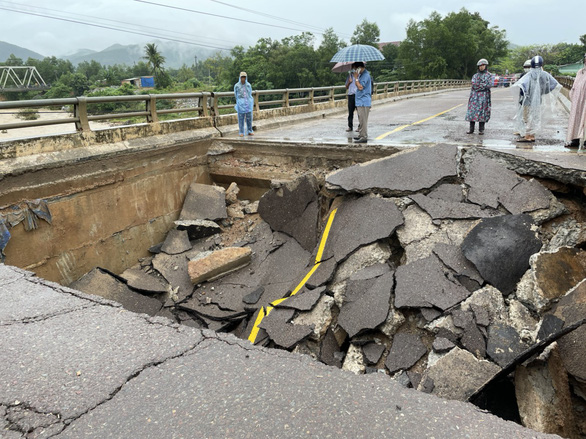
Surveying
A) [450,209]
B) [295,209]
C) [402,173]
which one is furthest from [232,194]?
[450,209]

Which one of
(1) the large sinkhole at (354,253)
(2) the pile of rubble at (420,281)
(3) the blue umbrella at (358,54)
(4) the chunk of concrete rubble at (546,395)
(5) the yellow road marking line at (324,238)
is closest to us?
(4) the chunk of concrete rubble at (546,395)

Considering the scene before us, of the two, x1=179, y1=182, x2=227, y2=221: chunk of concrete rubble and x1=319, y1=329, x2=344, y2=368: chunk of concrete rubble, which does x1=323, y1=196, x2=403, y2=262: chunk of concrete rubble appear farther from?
x1=179, y1=182, x2=227, y2=221: chunk of concrete rubble

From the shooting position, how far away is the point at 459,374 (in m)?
3.76

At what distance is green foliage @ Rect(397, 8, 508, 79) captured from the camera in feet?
240

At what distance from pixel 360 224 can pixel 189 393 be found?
4384 millimetres

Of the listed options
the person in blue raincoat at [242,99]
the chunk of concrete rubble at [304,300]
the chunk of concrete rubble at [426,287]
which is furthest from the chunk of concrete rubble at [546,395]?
the person in blue raincoat at [242,99]

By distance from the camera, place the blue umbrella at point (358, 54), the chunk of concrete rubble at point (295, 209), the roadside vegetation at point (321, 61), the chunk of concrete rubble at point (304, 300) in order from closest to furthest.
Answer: the chunk of concrete rubble at point (304, 300), the chunk of concrete rubble at point (295, 209), the blue umbrella at point (358, 54), the roadside vegetation at point (321, 61)

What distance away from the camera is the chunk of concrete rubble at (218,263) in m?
7.40

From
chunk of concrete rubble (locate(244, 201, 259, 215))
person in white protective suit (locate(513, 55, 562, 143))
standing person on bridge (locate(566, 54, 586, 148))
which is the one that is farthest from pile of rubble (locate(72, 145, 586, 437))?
person in white protective suit (locate(513, 55, 562, 143))

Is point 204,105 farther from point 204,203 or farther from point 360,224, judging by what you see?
point 360,224

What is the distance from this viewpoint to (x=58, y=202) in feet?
22.9

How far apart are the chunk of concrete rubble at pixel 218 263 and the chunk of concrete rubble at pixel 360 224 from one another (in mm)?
2032

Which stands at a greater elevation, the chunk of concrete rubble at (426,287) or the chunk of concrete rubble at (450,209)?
the chunk of concrete rubble at (450,209)

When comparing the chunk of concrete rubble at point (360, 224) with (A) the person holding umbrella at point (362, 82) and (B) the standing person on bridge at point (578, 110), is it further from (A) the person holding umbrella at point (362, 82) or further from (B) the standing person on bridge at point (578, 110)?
(B) the standing person on bridge at point (578, 110)
